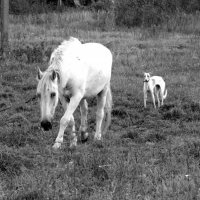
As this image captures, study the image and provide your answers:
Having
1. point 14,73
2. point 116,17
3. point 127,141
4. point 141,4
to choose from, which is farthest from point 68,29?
point 127,141

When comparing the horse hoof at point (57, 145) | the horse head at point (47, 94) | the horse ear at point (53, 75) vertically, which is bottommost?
the horse hoof at point (57, 145)

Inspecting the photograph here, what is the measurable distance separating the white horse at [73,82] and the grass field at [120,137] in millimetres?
403

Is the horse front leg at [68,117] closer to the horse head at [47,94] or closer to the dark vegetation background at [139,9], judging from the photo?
the horse head at [47,94]

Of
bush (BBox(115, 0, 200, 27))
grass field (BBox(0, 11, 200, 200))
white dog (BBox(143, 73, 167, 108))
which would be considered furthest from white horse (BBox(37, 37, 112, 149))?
bush (BBox(115, 0, 200, 27))

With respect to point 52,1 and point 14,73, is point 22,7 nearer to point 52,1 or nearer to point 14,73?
point 52,1

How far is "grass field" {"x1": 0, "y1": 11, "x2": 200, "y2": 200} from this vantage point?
16.5ft

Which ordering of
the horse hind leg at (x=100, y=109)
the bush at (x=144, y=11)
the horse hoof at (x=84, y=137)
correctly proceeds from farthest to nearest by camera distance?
the bush at (x=144, y=11) → the horse hind leg at (x=100, y=109) → the horse hoof at (x=84, y=137)

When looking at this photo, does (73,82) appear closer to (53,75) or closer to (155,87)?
(53,75)

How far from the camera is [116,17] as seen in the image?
2361 cm

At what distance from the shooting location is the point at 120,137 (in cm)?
825

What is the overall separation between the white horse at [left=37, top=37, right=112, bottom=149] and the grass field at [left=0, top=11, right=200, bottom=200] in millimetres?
403

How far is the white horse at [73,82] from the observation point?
6.82 m

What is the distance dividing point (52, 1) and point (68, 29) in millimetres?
13215

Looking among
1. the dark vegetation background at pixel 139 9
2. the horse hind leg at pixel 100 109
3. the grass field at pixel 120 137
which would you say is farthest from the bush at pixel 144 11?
the horse hind leg at pixel 100 109
